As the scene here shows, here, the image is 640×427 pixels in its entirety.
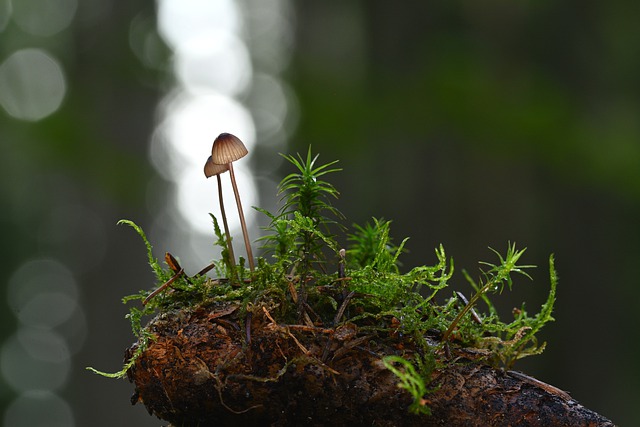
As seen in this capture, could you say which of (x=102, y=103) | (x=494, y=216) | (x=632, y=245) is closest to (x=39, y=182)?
(x=102, y=103)

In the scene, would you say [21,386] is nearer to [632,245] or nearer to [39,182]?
[39,182]

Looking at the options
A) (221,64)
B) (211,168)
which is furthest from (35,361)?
(211,168)

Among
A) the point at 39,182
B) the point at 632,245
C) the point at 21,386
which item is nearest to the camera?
the point at 632,245

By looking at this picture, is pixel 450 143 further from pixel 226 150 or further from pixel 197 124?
pixel 197 124

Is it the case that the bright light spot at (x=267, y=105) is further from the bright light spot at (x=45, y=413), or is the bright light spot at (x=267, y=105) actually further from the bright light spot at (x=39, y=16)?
the bright light spot at (x=45, y=413)

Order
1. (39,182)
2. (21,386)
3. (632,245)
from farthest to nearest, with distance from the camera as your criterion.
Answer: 1. (21,386)
2. (39,182)
3. (632,245)

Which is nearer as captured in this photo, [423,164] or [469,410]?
[469,410]

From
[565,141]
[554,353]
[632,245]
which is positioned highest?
[565,141]
